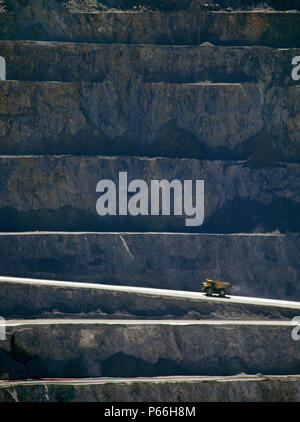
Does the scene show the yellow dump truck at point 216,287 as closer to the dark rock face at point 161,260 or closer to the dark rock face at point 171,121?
the dark rock face at point 161,260

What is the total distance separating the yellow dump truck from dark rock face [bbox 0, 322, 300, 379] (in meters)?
4.23

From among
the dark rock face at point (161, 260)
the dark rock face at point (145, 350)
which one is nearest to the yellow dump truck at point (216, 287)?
the dark rock face at point (161, 260)

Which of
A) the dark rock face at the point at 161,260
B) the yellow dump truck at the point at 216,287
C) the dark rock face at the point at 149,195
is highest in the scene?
the dark rock face at the point at 149,195

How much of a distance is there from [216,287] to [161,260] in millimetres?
4709

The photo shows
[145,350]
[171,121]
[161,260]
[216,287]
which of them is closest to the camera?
[145,350]

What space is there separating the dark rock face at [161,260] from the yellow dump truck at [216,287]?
358 cm

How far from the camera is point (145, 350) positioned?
4372 centimetres

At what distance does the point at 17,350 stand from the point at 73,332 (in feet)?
7.96

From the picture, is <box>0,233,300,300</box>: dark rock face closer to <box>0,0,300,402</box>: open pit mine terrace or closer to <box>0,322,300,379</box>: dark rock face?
<box>0,0,300,402</box>: open pit mine terrace

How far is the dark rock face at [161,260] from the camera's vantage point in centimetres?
5144

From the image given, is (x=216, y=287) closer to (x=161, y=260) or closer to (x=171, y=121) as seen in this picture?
(x=161, y=260)

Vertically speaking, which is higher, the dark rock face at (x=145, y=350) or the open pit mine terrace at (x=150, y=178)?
the open pit mine terrace at (x=150, y=178)


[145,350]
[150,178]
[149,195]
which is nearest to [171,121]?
[150,178]

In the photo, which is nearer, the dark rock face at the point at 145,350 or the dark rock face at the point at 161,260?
the dark rock face at the point at 145,350
